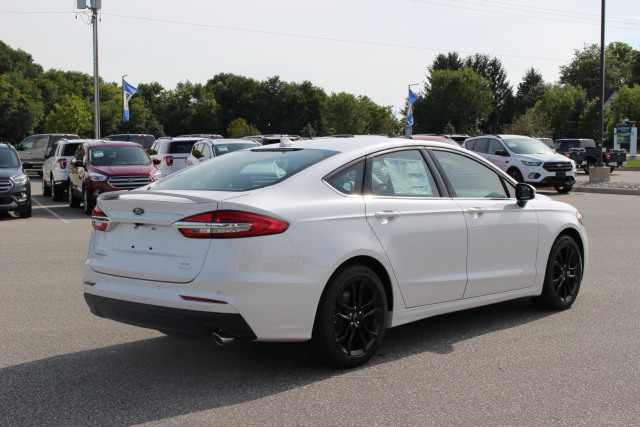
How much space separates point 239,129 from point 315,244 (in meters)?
100

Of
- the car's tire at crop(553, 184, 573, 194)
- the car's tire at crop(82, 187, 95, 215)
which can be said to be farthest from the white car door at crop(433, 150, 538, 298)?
the car's tire at crop(553, 184, 573, 194)

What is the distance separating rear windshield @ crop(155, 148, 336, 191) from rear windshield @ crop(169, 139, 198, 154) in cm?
1882

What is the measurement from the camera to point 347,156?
16.9 feet

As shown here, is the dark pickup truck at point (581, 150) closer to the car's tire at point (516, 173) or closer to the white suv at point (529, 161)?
the white suv at point (529, 161)

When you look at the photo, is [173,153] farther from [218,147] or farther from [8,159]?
[8,159]

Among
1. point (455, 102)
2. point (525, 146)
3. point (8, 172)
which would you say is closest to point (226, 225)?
point (8, 172)

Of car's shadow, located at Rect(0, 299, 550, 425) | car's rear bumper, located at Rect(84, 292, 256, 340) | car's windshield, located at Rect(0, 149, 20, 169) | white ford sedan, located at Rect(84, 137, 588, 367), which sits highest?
car's windshield, located at Rect(0, 149, 20, 169)

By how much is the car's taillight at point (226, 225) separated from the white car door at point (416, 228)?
90 centimetres

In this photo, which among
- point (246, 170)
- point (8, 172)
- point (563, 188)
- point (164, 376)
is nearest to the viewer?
point (164, 376)

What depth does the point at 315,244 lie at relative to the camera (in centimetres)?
450

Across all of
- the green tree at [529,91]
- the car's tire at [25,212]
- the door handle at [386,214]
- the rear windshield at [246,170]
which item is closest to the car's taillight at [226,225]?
the rear windshield at [246,170]

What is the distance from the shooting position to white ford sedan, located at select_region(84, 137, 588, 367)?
4297 mm

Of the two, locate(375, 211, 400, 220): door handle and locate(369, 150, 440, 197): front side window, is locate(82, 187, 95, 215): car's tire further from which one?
locate(375, 211, 400, 220): door handle

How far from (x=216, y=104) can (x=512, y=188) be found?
108 metres
